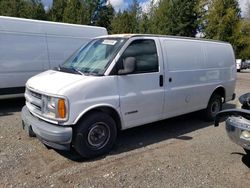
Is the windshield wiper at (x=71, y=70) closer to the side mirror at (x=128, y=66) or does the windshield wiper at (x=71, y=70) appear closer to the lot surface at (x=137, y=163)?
the side mirror at (x=128, y=66)

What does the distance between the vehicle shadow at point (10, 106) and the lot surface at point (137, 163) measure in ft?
5.74

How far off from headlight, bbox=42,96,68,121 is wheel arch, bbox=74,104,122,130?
0.24 metres

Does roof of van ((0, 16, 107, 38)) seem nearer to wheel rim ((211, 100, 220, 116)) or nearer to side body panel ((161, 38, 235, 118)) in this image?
side body panel ((161, 38, 235, 118))

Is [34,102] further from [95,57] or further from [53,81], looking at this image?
[95,57]

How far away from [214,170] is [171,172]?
2.32 feet

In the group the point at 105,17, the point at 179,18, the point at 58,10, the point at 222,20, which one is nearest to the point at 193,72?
the point at 222,20

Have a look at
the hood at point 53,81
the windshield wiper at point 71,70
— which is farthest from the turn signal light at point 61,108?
the windshield wiper at point 71,70

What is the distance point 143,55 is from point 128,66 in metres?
0.61

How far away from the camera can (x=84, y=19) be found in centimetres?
3497

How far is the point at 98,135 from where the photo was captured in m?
4.81

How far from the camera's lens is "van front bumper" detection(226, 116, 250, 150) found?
13.6 feet

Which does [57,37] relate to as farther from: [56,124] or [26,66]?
[56,124]

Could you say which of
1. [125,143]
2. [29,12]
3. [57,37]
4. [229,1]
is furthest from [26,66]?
[229,1]

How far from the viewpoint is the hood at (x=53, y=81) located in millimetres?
4422
